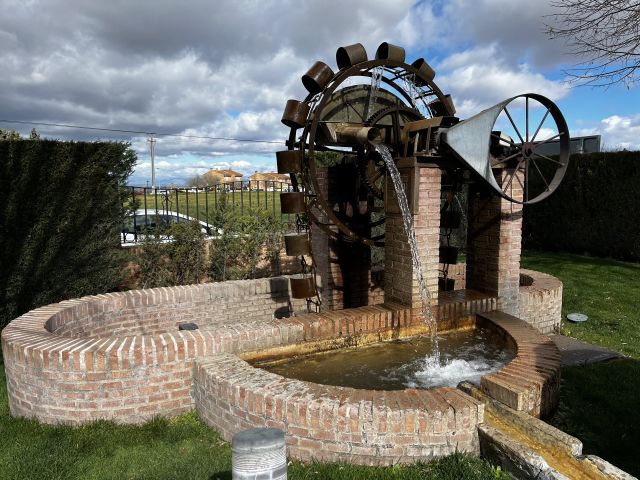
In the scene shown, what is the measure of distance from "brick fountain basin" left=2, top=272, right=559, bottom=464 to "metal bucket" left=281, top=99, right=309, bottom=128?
2.21 metres

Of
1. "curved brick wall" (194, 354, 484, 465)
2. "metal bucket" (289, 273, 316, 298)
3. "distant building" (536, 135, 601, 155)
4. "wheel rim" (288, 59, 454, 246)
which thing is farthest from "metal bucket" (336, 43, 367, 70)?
"distant building" (536, 135, 601, 155)

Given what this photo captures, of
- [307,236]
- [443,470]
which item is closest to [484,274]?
[307,236]

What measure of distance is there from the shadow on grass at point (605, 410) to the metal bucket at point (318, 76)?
12.9 ft

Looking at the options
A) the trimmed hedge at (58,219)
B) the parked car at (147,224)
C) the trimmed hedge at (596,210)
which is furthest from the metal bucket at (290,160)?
the trimmed hedge at (596,210)

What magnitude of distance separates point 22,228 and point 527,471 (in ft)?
21.9

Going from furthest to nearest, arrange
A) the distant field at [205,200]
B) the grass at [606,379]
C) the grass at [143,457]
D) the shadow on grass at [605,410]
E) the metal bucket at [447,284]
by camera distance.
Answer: the distant field at [205,200] < the metal bucket at [447,284] < the grass at [606,379] < the shadow on grass at [605,410] < the grass at [143,457]

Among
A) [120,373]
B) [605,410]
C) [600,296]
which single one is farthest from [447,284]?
[120,373]

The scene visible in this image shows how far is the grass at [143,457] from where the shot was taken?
289cm

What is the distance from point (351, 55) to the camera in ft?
17.4

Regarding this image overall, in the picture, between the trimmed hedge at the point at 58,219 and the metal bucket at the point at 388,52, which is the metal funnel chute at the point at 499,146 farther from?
the trimmed hedge at the point at 58,219

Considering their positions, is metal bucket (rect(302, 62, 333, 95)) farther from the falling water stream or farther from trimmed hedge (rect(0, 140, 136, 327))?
trimmed hedge (rect(0, 140, 136, 327))

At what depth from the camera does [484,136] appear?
181 inches

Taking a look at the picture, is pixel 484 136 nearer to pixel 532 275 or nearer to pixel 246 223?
pixel 532 275

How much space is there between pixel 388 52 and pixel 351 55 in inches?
21.3
